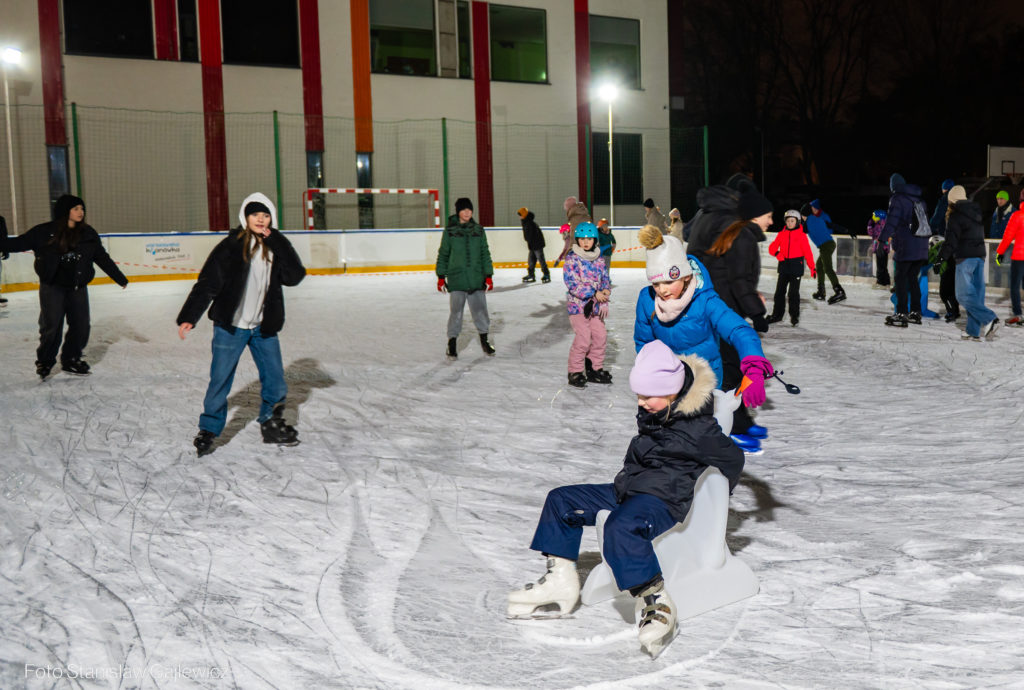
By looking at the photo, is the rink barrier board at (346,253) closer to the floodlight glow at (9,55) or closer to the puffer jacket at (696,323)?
the floodlight glow at (9,55)

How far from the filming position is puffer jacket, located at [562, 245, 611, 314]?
23.8ft

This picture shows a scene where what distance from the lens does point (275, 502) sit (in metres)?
4.72

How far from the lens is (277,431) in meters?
5.79

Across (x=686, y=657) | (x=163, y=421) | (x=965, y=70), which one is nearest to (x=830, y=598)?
(x=686, y=657)

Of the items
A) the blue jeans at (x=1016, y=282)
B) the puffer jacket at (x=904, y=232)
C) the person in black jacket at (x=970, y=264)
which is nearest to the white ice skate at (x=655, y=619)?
the person in black jacket at (x=970, y=264)

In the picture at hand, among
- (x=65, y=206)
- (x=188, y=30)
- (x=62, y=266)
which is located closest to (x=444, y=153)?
(x=188, y=30)

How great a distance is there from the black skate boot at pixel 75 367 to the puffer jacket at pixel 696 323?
5.31m

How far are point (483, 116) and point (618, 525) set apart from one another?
20868mm

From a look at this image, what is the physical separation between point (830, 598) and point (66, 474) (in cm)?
370


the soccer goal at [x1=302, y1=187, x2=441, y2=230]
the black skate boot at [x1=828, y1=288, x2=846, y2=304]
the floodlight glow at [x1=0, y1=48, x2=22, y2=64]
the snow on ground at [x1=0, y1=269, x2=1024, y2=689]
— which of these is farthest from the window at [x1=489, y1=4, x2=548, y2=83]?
the snow on ground at [x1=0, y1=269, x2=1024, y2=689]

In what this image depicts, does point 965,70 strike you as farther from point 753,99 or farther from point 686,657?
→ point 686,657

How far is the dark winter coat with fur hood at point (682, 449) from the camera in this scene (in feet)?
10.3

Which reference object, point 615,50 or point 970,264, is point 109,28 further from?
point 970,264

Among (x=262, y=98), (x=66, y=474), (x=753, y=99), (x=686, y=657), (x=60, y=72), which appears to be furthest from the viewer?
(x=753, y=99)
